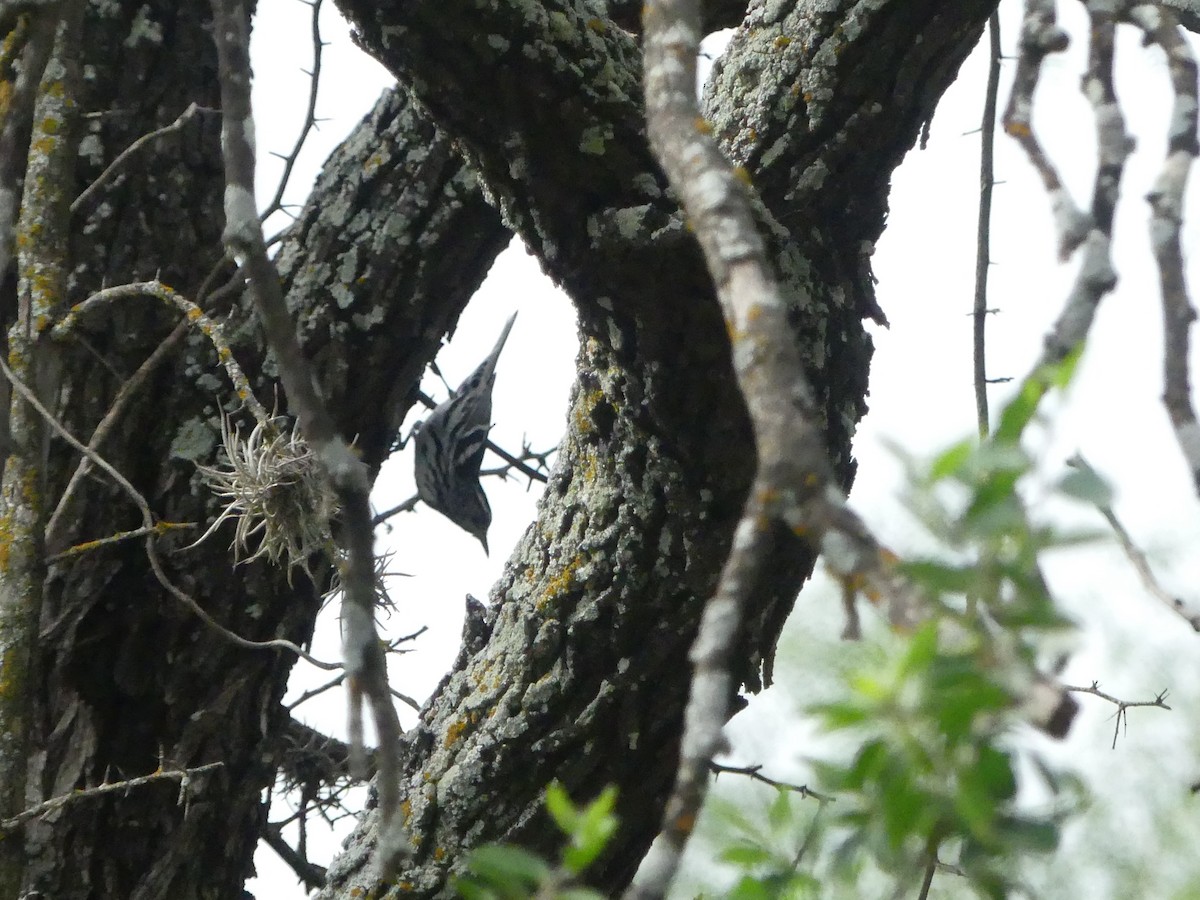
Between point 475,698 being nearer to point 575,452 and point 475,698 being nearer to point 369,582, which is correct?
point 575,452

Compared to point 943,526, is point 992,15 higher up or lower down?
higher up

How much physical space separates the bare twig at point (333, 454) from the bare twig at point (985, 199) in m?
0.66

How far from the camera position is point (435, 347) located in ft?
6.84

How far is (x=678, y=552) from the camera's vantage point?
159 cm

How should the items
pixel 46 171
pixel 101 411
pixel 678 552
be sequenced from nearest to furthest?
1. pixel 46 171
2. pixel 678 552
3. pixel 101 411

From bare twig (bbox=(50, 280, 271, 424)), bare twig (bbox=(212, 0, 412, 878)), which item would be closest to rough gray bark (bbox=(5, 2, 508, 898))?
bare twig (bbox=(50, 280, 271, 424))

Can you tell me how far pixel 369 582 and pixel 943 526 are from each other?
40 centimetres

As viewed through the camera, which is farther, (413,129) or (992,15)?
(413,129)

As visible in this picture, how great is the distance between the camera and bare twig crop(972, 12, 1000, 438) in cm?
134

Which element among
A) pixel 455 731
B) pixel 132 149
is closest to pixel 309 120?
pixel 132 149

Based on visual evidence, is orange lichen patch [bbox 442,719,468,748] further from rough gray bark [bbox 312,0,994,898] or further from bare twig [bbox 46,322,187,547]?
bare twig [bbox 46,322,187,547]

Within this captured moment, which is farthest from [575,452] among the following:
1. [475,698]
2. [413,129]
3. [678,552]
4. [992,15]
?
[992,15]

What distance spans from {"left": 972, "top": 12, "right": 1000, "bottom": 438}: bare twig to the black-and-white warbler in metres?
1.13

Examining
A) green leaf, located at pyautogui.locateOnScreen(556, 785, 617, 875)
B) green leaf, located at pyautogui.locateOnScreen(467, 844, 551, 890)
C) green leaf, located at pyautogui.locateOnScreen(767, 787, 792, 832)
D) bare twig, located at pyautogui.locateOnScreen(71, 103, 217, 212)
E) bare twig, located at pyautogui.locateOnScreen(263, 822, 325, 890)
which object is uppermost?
bare twig, located at pyautogui.locateOnScreen(71, 103, 217, 212)
